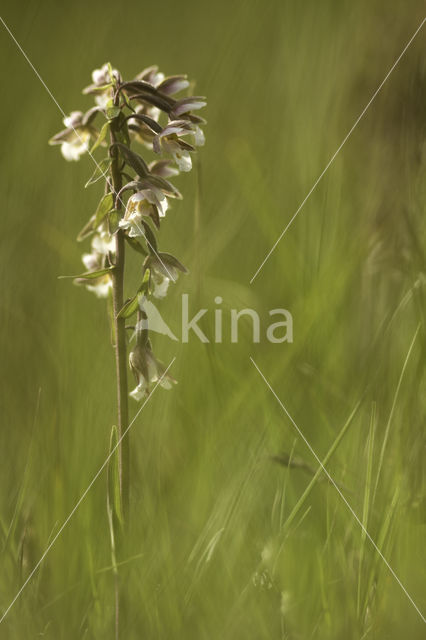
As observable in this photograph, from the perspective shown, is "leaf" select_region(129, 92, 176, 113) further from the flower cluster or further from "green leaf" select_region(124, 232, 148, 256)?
"green leaf" select_region(124, 232, 148, 256)

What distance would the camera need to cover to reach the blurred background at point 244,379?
0.83 m

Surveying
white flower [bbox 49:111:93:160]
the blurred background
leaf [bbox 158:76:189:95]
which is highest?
leaf [bbox 158:76:189:95]

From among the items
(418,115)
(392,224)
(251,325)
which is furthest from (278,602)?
(418,115)

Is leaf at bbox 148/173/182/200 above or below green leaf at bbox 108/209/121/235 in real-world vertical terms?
above

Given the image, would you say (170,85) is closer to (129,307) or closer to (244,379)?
(129,307)

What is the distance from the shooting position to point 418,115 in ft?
3.88

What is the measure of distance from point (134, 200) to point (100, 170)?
0.23 ft

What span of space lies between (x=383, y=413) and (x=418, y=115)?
1.82ft

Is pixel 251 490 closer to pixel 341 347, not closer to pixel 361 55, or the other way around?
pixel 341 347

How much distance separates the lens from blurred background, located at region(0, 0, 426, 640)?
32.8 inches

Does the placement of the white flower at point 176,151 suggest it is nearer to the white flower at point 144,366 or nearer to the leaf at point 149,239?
the leaf at point 149,239

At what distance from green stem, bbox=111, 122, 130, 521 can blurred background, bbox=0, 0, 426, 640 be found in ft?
0.19

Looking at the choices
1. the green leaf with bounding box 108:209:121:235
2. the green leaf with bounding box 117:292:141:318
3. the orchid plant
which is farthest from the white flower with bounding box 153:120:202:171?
the green leaf with bounding box 117:292:141:318

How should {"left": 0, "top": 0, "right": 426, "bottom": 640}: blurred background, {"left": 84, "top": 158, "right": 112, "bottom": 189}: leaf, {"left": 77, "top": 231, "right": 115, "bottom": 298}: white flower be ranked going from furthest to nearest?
{"left": 77, "top": 231, "right": 115, "bottom": 298}: white flower → {"left": 84, "top": 158, "right": 112, "bottom": 189}: leaf → {"left": 0, "top": 0, "right": 426, "bottom": 640}: blurred background
